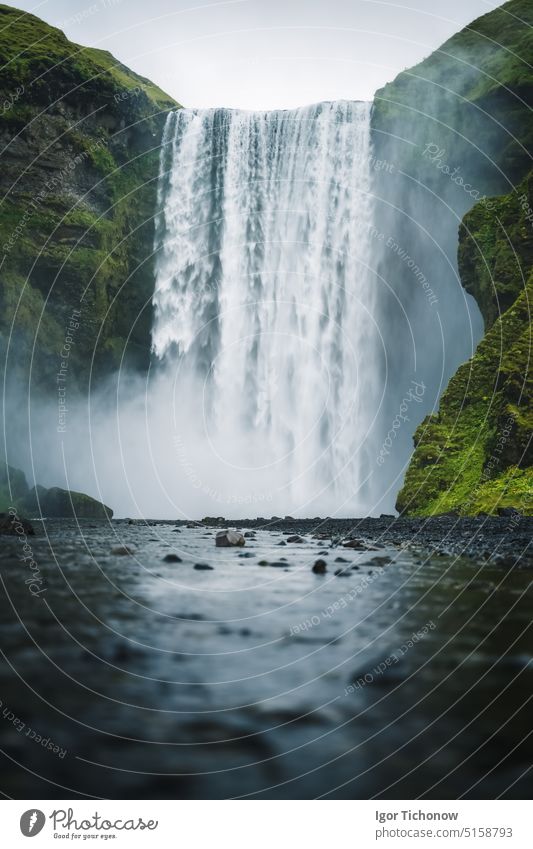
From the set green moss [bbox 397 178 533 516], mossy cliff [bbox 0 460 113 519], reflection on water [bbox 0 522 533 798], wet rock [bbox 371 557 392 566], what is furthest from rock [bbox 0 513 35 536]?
green moss [bbox 397 178 533 516]

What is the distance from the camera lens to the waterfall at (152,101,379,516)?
1572 inches

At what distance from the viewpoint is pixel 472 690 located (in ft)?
14.0

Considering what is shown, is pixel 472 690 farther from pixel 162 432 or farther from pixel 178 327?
pixel 162 432

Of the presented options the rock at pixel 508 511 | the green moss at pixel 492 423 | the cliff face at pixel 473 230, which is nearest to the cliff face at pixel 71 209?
the cliff face at pixel 473 230

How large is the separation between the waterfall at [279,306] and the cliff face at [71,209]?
3.45 meters

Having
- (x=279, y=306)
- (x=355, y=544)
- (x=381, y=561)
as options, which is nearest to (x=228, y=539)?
(x=355, y=544)

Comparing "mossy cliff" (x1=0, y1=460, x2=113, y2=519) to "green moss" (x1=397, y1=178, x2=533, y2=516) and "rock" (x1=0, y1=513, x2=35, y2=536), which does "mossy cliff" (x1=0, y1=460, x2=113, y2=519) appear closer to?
"rock" (x1=0, y1=513, x2=35, y2=536)

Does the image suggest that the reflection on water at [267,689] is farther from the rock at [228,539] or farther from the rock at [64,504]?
the rock at [64,504]

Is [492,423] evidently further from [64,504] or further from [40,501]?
[40,501]

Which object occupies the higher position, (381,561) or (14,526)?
(14,526)

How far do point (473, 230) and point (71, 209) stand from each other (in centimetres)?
2689

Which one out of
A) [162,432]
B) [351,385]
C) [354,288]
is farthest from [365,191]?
[162,432]

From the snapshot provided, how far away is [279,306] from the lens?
40.8 m

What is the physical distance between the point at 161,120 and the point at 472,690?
4985 centimetres
